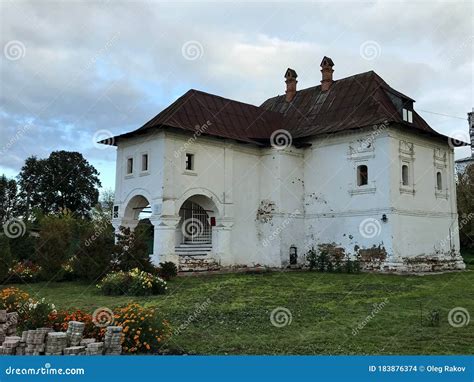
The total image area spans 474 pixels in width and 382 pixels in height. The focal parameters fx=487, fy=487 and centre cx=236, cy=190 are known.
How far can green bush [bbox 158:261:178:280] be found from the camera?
17.2 m

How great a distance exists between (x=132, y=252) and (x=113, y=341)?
404 inches

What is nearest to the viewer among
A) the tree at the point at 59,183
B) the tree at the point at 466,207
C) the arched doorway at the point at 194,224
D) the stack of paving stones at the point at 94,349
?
the stack of paving stones at the point at 94,349

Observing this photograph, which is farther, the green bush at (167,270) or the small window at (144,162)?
the small window at (144,162)

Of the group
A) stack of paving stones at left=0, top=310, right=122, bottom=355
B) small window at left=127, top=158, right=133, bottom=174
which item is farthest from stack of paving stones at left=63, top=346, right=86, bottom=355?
small window at left=127, top=158, right=133, bottom=174

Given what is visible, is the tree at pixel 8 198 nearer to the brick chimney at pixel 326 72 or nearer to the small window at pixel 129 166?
the small window at pixel 129 166

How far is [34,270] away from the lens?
1767 centimetres

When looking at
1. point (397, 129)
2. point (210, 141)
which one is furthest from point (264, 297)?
point (397, 129)

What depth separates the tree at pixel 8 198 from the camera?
1696 inches

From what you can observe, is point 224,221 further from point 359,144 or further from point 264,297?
point 264,297

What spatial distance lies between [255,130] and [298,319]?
1534cm

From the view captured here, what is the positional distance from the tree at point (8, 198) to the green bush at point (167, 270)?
1203 inches

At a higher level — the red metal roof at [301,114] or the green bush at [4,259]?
the red metal roof at [301,114]

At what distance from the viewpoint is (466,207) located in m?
33.6

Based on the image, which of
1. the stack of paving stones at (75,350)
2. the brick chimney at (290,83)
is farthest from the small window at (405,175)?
the stack of paving stones at (75,350)
